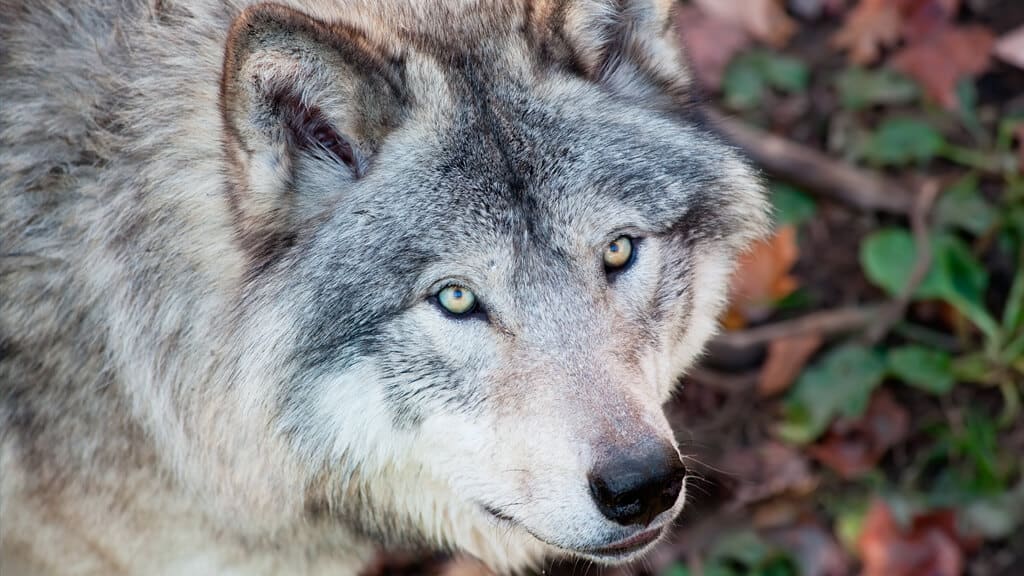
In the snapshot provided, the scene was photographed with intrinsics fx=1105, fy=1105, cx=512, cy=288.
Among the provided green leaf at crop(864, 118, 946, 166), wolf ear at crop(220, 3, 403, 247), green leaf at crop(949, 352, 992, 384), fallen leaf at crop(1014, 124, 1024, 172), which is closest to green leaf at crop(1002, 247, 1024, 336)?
green leaf at crop(949, 352, 992, 384)

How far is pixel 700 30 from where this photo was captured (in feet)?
17.0

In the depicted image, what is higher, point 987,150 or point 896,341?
point 987,150

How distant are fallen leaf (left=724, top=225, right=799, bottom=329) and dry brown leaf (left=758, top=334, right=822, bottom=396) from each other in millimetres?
177

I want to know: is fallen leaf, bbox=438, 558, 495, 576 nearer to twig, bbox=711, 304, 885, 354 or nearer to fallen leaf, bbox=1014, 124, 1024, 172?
twig, bbox=711, 304, 885, 354

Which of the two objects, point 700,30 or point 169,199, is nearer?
point 169,199

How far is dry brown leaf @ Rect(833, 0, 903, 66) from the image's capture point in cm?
515

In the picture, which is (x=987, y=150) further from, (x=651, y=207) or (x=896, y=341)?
(x=651, y=207)

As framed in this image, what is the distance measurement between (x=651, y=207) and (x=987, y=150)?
9.53 feet

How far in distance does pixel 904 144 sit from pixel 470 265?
313 cm

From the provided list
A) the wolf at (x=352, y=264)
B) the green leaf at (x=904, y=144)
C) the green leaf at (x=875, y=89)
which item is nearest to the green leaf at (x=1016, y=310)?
the green leaf at (x=904, y=144)

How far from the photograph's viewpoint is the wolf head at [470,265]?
7.98ft

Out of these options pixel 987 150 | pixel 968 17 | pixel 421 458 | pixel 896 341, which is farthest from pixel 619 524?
pixel 968 17

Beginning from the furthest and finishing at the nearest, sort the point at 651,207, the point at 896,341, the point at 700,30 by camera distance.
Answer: the point at 700,30, the point at 896,341, the point at 651,207

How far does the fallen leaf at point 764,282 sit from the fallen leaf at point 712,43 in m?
0.85
